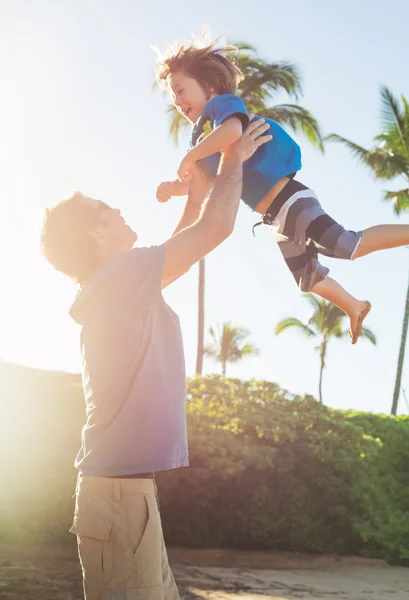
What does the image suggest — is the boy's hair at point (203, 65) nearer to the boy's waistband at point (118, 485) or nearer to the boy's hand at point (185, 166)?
the boy's hand at point (185, 166)

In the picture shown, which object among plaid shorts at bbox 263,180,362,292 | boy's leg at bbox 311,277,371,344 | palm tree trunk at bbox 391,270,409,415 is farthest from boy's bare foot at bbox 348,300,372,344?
palm tree trunk at bbox 391,270,409,415

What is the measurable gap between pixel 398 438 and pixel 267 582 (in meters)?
4.42

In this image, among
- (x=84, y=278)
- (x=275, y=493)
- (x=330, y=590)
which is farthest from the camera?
(x=275, y=493)

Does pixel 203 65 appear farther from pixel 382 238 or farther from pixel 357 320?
pixel 357 320

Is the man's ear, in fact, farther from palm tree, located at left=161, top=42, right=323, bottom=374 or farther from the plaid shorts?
palm tree, located at left=161, top=42, right=323, bottom=374

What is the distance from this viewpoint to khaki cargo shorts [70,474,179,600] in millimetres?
2805

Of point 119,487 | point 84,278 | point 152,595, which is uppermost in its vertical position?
point 84,278

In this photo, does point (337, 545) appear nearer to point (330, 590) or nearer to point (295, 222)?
point (330, 590)

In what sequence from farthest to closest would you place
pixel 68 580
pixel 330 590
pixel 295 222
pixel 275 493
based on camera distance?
pixel 275 493
pixel 330 590
pixel 68 580
pixel 295 222

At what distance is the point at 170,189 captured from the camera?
383 cm

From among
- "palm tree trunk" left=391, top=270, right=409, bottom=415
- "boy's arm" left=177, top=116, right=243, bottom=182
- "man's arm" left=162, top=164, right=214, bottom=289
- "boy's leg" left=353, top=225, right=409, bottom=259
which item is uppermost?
"palm tree trunk" left=391, top=270, right=409, bottom=415

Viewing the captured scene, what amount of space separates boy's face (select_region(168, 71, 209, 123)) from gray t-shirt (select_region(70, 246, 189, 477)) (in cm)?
123

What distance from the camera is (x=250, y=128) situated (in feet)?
11.1

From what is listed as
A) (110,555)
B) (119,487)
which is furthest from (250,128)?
(110,555)
